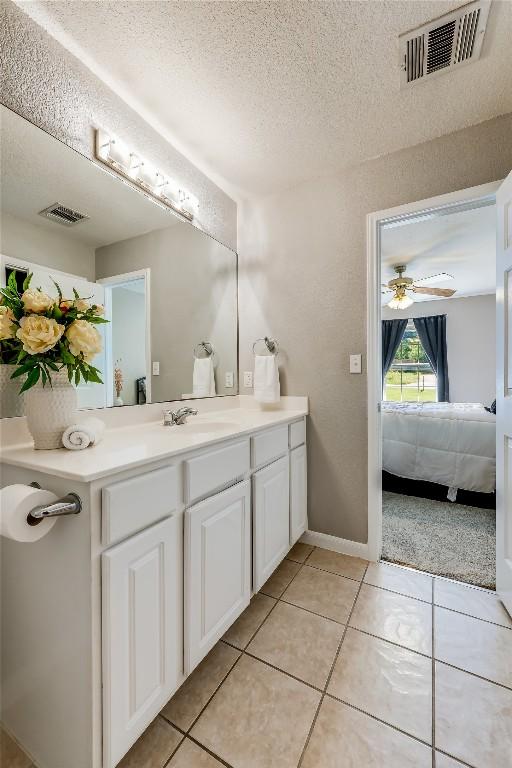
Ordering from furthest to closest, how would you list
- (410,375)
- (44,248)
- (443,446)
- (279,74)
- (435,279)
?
(410,375)
(435,279)
(443,446)
(279,74)
(44,248)

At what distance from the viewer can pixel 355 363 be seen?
75.0 inches

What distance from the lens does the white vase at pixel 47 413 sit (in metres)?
0.99

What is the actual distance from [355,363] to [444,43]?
1.35 meters

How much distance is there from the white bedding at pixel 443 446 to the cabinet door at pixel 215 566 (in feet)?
6.54

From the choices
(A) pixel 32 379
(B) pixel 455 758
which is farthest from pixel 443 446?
(A) pixel 32 379

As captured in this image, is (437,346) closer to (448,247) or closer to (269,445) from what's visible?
(448,247)

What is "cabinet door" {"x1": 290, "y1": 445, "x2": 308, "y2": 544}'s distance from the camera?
5.97ft

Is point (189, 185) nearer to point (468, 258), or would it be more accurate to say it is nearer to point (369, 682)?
point (369, 682)

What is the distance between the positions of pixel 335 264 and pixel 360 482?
4.25ft

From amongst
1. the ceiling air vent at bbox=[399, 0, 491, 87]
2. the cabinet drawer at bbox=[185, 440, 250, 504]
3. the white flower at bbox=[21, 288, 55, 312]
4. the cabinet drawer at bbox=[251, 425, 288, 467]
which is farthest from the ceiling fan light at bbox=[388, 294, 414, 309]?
the white flower at bbox=[21, 288, 55, 312]

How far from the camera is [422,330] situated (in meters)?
5.88

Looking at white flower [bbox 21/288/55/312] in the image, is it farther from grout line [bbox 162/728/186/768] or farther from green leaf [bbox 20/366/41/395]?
grout line [bbox 162/728/186/768]

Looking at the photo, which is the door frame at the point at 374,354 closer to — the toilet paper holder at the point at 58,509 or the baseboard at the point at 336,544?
the baseboard at the point at 336,544

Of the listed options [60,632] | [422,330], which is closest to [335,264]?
[60,632]
